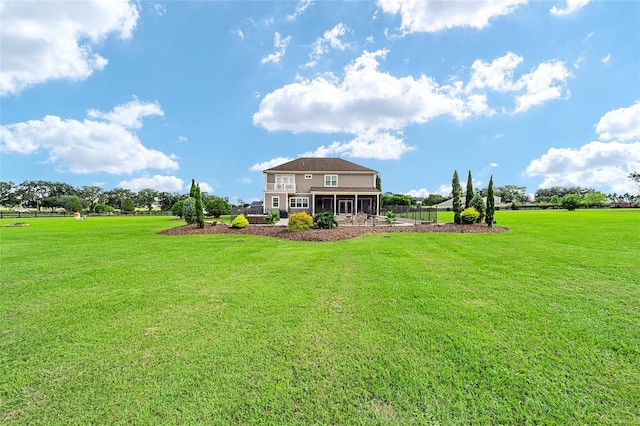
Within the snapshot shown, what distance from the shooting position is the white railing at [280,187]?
3000cm

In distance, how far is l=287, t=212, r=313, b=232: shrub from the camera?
1549 centimetres

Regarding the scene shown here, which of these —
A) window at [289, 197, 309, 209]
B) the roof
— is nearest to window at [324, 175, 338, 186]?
the roof

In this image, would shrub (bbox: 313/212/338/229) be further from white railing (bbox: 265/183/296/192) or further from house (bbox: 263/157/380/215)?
white railing (bbox: 265/183/296/192)

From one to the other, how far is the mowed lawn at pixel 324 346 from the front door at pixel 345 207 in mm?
24280

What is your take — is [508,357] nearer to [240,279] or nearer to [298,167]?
[240,279]

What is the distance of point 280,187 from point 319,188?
4.12 m

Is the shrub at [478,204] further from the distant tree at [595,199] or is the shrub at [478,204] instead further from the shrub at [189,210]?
the distant tree at [595,199]

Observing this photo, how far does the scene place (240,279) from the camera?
664 centimetres

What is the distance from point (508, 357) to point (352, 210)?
92.2ft

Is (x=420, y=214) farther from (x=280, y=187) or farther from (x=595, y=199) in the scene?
(x=595, y=199)

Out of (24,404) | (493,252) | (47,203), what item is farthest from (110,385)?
(47,203)

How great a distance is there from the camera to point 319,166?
31984mm

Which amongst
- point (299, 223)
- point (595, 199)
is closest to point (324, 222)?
point (299, 223)

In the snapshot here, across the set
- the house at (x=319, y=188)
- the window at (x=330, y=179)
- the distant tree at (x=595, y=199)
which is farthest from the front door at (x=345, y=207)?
the distant tree at (x=595, y=199)
